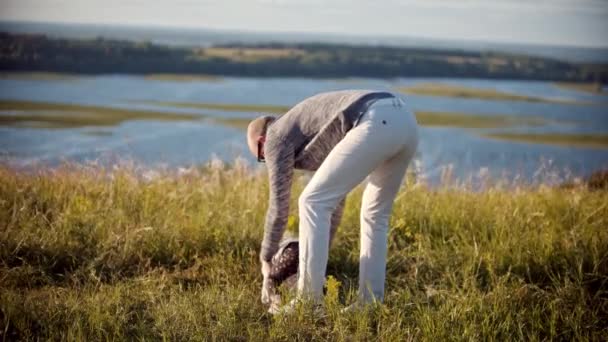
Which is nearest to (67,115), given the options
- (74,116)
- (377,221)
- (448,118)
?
(74,116)

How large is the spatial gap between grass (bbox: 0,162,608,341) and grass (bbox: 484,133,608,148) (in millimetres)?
25216

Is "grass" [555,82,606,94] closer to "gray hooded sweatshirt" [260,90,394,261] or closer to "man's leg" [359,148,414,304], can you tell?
"man's leg" [359,148,414,304]

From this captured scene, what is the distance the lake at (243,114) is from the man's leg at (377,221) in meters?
13.2

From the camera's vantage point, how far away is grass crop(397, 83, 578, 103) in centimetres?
4603

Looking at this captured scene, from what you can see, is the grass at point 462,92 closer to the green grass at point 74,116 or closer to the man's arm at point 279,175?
the green grass at point 74,116

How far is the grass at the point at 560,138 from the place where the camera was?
31141mm

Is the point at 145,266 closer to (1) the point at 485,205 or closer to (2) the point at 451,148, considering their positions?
(1) the point at 485,205

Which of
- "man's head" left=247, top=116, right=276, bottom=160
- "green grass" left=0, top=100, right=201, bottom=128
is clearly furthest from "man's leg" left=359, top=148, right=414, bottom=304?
"green grass" left=0, top=100, right=201, bottom=128

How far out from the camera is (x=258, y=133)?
429 centimetres

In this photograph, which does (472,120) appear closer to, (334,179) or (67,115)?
(67,115)

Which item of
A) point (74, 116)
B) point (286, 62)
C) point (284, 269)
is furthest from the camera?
point (286, 62)

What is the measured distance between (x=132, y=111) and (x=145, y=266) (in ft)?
95.9

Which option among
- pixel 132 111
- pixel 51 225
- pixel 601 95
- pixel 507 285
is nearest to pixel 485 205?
pixel 507 285

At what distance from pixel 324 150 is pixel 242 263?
5.21 ft
